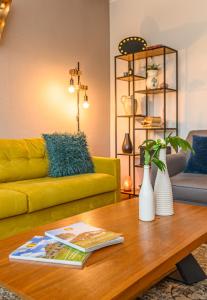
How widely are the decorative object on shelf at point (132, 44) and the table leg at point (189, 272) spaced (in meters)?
2.90

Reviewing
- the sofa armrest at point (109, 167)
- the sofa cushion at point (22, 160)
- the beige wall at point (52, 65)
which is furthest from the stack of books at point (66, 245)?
the beige wall at point (52, 65)

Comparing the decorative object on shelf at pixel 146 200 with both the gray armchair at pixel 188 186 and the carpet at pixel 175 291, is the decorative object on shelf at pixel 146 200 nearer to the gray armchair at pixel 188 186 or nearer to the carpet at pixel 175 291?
the carpet at pixel 175 291

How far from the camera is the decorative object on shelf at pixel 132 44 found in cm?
388

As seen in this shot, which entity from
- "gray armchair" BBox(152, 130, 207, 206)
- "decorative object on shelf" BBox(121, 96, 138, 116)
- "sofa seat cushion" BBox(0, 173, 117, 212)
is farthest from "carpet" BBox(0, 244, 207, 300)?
"decorative object on shelf" BBox(121, 96, 138, 116)

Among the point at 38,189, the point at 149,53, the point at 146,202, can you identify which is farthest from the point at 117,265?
the point at 149,53

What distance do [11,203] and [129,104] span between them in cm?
221

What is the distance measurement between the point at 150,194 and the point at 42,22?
2.71m

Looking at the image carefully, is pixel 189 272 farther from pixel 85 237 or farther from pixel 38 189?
pixel 38 189

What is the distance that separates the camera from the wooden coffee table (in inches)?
36.6

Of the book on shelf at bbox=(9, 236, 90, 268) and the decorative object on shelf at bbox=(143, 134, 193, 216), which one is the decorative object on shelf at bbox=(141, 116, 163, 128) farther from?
the book on shelf at bbox=(9, 236, 90, 268)

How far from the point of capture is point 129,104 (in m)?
3.89

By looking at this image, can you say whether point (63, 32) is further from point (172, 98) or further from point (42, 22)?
point (172, 98)

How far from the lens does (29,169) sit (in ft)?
9.37

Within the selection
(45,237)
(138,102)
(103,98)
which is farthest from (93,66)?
(45,237)
